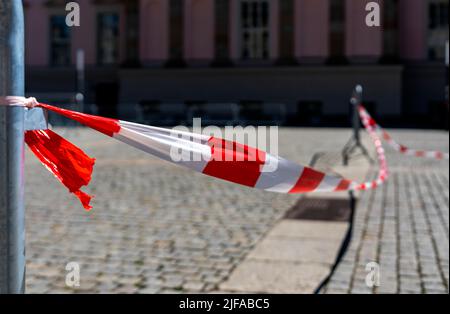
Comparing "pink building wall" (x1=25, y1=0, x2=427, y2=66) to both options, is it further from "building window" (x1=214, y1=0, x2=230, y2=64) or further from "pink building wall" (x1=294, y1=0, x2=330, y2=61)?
"building window" (x1=214, y1=0, x2=230, y2=64)

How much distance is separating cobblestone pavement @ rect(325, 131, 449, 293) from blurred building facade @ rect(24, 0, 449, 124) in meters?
19.0

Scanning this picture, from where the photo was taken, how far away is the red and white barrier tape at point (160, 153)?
2.09 m

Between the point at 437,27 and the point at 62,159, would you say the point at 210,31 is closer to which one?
the point at 437,27

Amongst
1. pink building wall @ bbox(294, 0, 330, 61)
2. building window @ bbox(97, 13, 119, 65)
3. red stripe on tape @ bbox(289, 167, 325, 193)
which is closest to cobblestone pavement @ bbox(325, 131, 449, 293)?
red stripe on tape @ bbox(289, 167, 325, 193)

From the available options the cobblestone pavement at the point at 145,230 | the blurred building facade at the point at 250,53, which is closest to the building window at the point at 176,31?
the blurred building facade at the point at 250,53

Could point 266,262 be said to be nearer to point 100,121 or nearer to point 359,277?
point 359,277

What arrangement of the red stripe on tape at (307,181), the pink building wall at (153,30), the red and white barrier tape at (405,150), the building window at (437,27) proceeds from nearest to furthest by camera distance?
1. the red stripe on tape at (307,181)
2. the red and white barrier tape at (405,150)
3. the building window at (437,27)
4. the pink building wall at (153,30)

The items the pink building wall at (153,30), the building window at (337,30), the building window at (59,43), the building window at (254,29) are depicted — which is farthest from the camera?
the building window at (59,43)

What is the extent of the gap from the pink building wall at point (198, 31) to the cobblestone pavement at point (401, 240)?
842 inches

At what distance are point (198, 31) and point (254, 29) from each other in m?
2.85

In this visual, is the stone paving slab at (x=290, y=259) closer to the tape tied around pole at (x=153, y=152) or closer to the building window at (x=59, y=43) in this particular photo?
the tape tied around pole at (x=153, y=152)

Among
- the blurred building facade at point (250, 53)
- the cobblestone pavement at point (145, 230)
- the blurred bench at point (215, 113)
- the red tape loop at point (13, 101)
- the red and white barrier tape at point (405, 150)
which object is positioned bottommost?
the cobblestone pavement at point (145, 230)

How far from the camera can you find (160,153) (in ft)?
7.06
